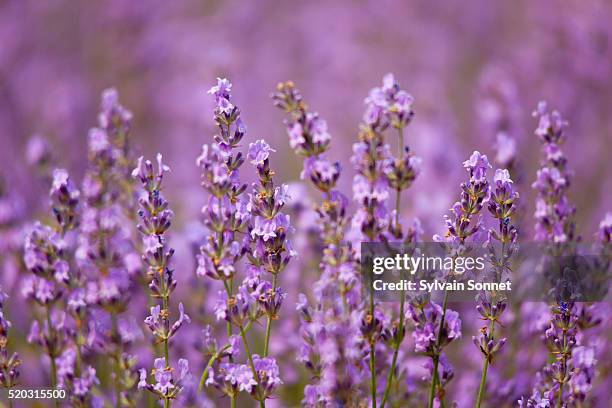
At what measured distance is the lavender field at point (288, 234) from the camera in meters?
1.13

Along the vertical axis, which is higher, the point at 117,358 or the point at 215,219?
the point at 215,219

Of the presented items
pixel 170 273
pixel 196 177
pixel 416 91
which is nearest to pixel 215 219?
pixel 170 273

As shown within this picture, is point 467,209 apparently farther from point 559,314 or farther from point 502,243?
point 559,314

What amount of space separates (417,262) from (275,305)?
228 millimetres

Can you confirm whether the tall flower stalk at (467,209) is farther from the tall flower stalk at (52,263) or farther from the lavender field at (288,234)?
the tall flower stalk at (52,263)

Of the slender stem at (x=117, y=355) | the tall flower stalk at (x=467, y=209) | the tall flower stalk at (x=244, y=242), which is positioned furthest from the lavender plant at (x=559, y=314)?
the slender stem at (x=117, y=355)

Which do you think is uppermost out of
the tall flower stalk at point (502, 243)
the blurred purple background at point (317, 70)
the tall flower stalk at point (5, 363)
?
the blurred purple background at point (317, 70)

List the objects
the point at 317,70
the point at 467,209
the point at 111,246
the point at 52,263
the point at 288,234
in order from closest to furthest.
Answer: the point at 467,209 → the point at 52,263 → the point at 111,246 → the point at 288,234 → the point at 317,70

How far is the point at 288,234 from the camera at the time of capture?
5.32 feet

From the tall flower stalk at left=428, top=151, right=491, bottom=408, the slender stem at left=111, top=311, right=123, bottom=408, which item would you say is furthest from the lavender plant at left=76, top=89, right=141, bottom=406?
the tall flower stalk at left=428, top=151, right=491, bottom=408

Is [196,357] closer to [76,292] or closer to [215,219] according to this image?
[76,292]

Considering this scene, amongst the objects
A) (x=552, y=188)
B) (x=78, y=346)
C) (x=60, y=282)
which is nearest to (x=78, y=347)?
(x=78, y=346)

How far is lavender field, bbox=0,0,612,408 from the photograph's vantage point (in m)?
1.13

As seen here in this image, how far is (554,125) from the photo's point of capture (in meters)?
1.32
